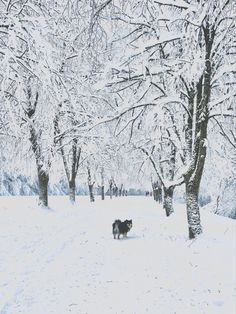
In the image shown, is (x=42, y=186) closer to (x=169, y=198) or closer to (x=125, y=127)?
(x=169, y=198)

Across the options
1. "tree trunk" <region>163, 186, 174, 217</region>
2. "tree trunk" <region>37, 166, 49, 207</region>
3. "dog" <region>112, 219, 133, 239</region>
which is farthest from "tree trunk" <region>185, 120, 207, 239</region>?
"tree trunk" <region>37, 166, 49, 207</region>

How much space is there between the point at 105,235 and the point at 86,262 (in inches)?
212

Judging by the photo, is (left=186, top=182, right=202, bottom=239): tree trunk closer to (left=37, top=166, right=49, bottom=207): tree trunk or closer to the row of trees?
the row of trees

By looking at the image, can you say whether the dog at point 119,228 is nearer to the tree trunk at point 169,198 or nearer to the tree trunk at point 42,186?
the tree trunk at point 169,198

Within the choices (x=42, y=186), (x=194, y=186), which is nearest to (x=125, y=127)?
(x=194, y=186)

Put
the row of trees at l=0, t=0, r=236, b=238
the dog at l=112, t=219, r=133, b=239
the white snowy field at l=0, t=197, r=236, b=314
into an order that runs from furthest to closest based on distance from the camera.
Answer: the dog at l=112, t=219, r=133, b=239 → the row of trees at l=0, t=0, r=236, b=238 → the white snowy field at l=0, t=197, r=236, b=314

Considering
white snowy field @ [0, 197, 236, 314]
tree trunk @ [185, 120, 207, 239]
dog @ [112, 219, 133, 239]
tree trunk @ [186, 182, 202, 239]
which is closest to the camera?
white snowy field @ [0, 197, 236, 314]

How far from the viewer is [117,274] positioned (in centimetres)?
872

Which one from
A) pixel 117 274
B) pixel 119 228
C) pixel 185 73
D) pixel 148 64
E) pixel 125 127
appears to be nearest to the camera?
pixel 117 274

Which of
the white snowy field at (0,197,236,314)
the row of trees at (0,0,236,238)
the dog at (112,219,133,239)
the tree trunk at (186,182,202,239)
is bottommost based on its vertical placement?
the white snowy field at (0,197,236,314)

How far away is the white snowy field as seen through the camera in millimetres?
6613

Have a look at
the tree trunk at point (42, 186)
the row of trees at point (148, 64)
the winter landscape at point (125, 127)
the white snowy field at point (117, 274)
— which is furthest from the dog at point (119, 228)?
the tree trunk at point (42, 186)

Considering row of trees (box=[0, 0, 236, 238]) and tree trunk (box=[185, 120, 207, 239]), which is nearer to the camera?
row of trees (box=[0, 0, 236, 238])

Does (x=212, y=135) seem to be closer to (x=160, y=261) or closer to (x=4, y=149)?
(x=160, y=261)
